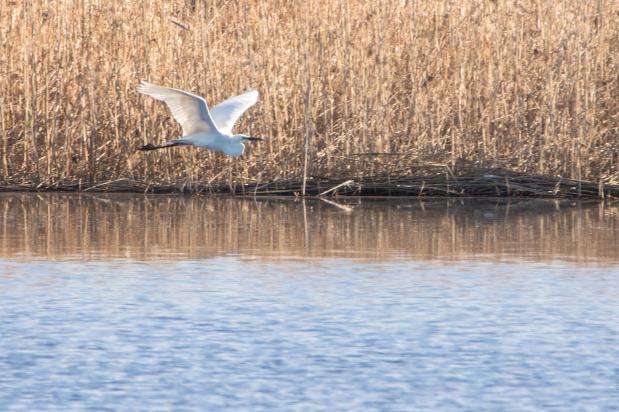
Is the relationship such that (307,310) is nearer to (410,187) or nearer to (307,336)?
(307,336)

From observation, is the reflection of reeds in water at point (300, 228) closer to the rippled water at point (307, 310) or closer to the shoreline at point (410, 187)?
the rippled water at point (307, 310)

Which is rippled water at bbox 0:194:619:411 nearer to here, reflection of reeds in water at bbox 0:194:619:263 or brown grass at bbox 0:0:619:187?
reflection of reeds in water at bbox 0:194:619:263

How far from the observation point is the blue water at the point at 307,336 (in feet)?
15.0

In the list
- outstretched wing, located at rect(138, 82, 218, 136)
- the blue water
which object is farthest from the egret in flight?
the blue water

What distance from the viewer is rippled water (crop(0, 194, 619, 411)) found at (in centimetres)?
465

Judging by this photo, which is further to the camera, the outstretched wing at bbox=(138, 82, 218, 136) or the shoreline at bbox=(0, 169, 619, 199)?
the shoreline at bbox=(0, 169, 619, 199)

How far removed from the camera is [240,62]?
11180 millimetres

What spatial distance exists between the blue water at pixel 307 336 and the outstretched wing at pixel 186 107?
1.21 metres

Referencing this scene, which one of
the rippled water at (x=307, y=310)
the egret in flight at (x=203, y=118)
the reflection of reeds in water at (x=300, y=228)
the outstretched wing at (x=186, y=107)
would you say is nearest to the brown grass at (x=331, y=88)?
the reflection of reeds in water at (x=300, y=228)

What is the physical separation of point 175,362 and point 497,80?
6390mm

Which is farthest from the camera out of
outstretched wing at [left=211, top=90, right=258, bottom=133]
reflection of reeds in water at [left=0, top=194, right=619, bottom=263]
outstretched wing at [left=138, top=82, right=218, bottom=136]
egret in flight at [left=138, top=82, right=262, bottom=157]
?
outstretched wing at [left=211, top=90, right=258, bottom=133]

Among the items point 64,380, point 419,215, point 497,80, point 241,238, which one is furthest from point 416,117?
point 64,380

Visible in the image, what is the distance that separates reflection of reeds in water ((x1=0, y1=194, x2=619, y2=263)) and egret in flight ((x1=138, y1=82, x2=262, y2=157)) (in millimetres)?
591

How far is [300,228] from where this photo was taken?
9.01m
